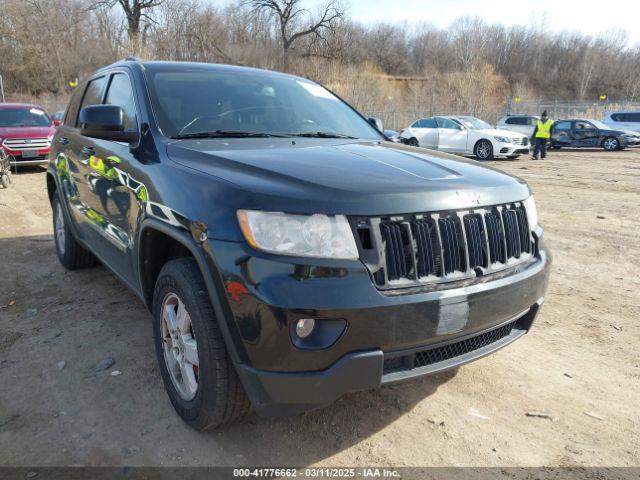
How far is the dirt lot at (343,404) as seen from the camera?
235cm

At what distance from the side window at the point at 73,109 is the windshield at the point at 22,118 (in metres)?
9.71

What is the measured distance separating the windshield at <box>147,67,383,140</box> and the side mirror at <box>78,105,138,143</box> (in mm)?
209

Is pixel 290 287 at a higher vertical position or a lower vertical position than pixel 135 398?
higher

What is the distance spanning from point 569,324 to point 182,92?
10.7ft

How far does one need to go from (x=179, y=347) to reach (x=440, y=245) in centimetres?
139

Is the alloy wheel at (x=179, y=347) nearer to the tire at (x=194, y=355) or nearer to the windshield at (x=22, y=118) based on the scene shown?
the tire at (x=194, y=355)

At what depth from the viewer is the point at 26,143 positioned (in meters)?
12.2

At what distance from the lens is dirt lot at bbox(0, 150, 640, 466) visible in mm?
2350

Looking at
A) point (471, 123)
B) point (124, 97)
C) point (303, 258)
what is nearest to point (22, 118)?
point (124, 97)

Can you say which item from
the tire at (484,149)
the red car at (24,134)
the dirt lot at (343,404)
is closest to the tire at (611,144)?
the tire at (484,149)

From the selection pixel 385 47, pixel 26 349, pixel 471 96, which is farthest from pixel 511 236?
pixel 385 47

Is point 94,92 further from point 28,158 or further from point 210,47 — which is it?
point 210,47

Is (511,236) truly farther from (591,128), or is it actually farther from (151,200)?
(591,128)

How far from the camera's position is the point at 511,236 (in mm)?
2395
